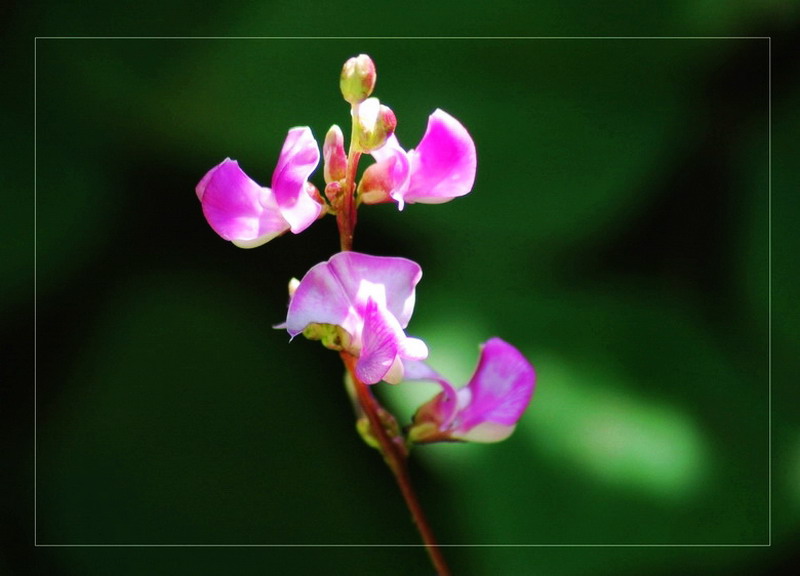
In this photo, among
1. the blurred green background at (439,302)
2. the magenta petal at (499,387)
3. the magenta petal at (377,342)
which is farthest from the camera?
the blurred green background at (439,302)

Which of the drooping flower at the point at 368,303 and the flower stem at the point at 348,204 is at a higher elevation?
the flower stem at the point at 348,204

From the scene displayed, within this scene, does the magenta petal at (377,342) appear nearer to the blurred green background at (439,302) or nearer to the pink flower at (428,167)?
the pink flower at (428,167)

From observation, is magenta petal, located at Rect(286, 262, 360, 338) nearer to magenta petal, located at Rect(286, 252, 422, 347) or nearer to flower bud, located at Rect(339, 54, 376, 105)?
magenta petal, located at Rect(286, 252, 422, 347)

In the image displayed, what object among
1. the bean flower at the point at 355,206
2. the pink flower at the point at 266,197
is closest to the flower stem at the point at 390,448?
the bean flower at the point at 355,206

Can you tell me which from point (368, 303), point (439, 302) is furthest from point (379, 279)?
point (439, 302)

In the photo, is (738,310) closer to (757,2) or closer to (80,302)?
(757,2)

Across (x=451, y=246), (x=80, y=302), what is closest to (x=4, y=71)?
(x=80, y=302)
